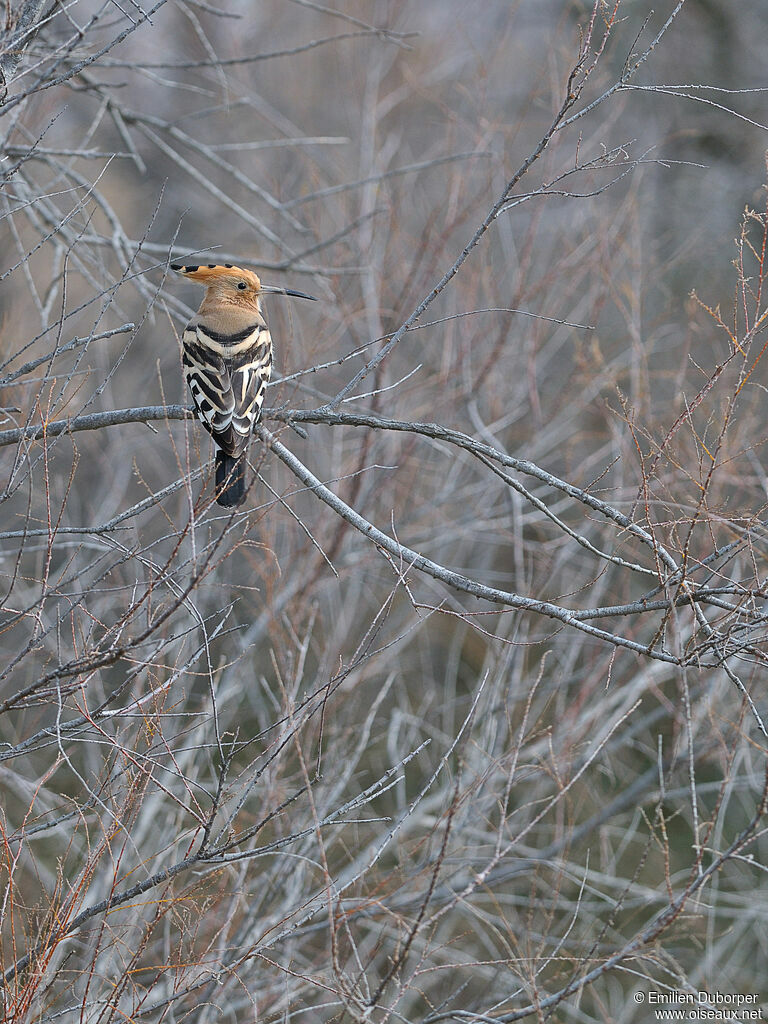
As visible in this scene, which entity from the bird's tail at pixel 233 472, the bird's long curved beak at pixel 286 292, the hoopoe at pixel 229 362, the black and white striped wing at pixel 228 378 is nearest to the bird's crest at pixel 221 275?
the hoopoe at pixel 229 362

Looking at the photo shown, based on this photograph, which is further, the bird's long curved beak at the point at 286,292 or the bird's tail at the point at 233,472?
the bird's long curved beak at the point at 286,292

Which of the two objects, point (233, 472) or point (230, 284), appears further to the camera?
point (230, 284)

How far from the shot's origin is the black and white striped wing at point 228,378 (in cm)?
473

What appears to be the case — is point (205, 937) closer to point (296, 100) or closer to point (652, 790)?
point (652, 790)

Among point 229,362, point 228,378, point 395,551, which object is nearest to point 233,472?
point 228,378

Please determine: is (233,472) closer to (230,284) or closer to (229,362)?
(229,362)

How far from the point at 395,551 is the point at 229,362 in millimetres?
2070

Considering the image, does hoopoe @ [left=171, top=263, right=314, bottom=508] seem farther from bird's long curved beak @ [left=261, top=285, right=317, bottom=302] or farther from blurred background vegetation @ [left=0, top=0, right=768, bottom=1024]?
blurred background vegetation @ [left=0, top=0, right=768, bottom=1024]

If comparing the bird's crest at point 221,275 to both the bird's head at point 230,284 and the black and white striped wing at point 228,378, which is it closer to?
the bird's head at point 230,284

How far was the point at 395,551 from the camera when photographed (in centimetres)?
352

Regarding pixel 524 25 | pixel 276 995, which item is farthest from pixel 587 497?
pixel 524 25

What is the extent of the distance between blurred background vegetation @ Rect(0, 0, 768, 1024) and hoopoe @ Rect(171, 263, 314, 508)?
21cm

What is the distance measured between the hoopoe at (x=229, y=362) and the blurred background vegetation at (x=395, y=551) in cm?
21

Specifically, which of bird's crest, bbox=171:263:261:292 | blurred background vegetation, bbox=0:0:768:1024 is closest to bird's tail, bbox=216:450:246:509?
blurred background vegetation, bbox=0:0:768:1024
